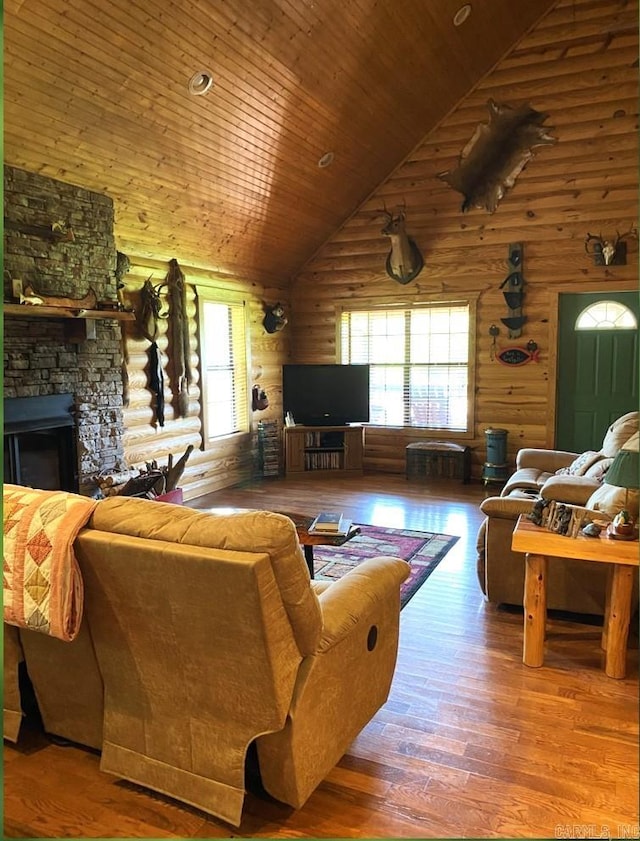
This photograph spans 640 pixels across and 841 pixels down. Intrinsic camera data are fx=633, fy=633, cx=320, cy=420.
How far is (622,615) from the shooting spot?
9.68ft

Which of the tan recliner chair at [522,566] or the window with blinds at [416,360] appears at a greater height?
the window with blinds at [416,360]

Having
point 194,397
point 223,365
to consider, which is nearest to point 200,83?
point 194,397

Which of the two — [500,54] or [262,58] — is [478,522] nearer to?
[262,58]

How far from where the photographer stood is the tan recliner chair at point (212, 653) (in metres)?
1.84

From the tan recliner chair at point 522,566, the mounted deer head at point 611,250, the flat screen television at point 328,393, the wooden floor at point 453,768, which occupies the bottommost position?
the wooden floor at point 453,768

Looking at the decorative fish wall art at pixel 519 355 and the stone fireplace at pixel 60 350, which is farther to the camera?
the decorative fish wall art at pixel 519 355

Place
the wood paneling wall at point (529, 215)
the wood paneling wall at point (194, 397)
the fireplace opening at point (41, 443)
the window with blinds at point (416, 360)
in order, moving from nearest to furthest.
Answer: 1. the fireplace opening at point (41, 443)
2. the wood paneling wall at point (194, 397)
3. the wood paneling wall at point (529, 215)
4. the window with blinds at point (416, 360)

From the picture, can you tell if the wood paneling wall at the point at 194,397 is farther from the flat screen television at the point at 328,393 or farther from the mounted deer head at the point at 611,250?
the mounted deer head at the point at 611,250

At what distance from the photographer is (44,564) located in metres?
2.04

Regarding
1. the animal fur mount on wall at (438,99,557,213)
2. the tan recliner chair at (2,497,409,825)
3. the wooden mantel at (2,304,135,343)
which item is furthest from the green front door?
the tan recliner chair at (2,497,409,825)

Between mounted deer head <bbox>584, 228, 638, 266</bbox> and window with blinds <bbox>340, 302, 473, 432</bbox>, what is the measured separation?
1456mm

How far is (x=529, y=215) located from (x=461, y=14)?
2.14 m

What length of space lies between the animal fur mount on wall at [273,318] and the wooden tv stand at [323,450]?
125 centimetres

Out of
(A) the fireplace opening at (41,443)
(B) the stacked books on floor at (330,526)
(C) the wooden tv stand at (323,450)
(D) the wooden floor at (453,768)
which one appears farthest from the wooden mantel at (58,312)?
(C) the wooden tv stand at (323,450)
